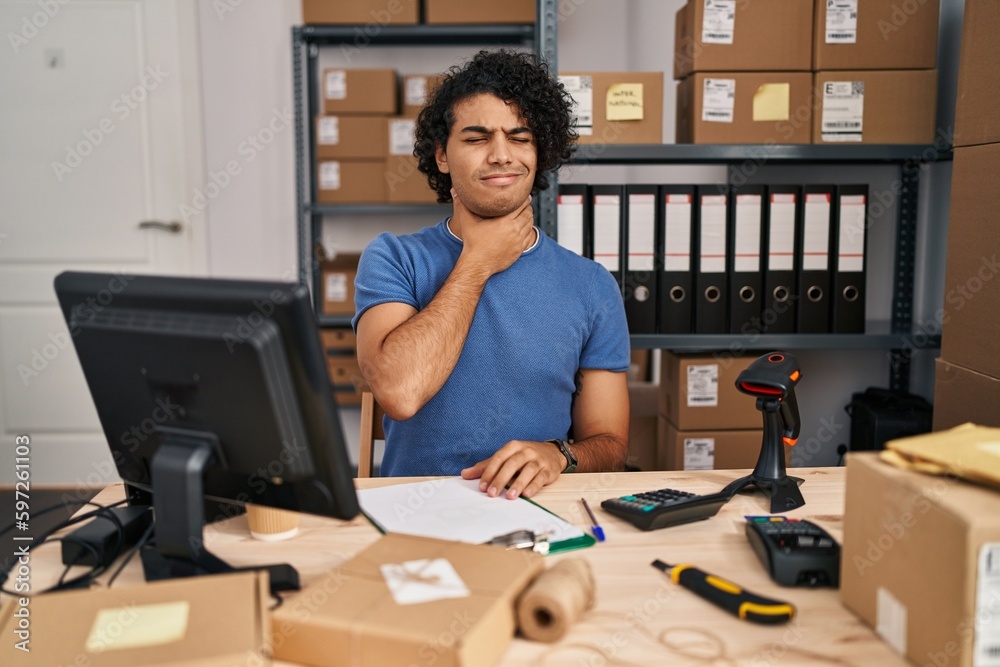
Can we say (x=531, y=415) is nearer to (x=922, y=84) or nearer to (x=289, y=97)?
(x=922, y=84)

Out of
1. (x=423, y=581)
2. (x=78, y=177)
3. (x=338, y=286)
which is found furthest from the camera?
(x=78, y=177)

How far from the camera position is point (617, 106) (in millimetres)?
1992

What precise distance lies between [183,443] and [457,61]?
2.72 metres

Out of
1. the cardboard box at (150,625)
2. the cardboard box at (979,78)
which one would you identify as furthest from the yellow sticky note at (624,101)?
the cardboard box at (150,625)

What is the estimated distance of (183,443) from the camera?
80cm

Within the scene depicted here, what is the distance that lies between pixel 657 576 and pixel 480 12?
98.1 inches

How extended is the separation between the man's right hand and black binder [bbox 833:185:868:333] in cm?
88

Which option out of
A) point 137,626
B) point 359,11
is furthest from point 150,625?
point 359,11

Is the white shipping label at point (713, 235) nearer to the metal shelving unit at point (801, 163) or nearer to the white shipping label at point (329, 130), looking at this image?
the metal shelving unit at point (801, 163)

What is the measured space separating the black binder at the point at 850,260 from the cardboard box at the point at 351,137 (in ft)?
5.36

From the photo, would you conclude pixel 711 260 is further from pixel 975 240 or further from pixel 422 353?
pixel 422 353

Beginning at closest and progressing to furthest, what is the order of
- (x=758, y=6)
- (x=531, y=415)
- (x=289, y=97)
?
1. (x=531, y=415)
2. (x=758, y=6)
3. (x=289, y=97)

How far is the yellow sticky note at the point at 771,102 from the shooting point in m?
1.97

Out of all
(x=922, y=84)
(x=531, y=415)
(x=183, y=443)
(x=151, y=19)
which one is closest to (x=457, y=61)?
(x=151, y=19)
